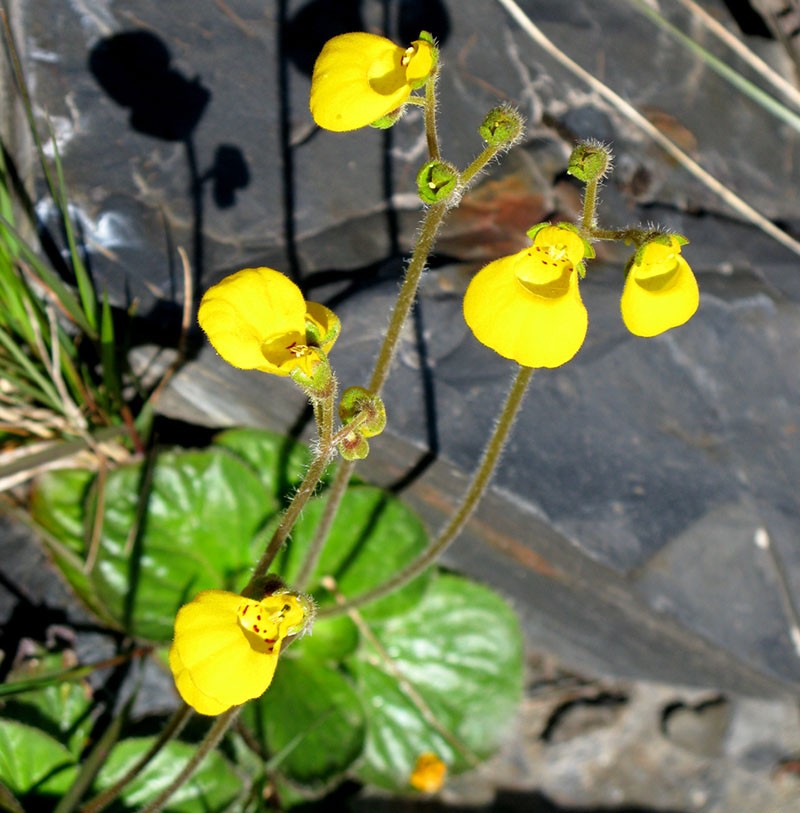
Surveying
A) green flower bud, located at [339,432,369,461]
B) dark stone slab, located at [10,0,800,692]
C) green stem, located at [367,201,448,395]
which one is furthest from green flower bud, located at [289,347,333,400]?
dark stone slab, located at [10,0,800,692]

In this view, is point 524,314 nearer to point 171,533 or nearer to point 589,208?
point 589,208

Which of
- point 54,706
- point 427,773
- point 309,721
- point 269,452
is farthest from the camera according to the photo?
point 427,773

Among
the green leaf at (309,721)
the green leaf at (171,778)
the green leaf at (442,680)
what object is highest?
the green leaf at (171,778)

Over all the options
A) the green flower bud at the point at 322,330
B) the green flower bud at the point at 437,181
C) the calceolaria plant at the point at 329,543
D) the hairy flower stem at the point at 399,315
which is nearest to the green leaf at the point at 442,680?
the calceolaria plant at the point at 329,543

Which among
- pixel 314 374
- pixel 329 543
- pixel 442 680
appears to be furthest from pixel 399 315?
pixel 442 680

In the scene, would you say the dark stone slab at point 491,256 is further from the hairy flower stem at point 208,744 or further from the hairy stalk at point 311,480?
the hairy flower stem at point 208,744

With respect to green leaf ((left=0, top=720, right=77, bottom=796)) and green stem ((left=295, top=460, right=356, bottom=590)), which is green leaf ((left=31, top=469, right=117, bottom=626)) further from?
green stem ((left=295, top=460, right=356, bottom=590))

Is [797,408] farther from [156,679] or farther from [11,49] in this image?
[11,49]
